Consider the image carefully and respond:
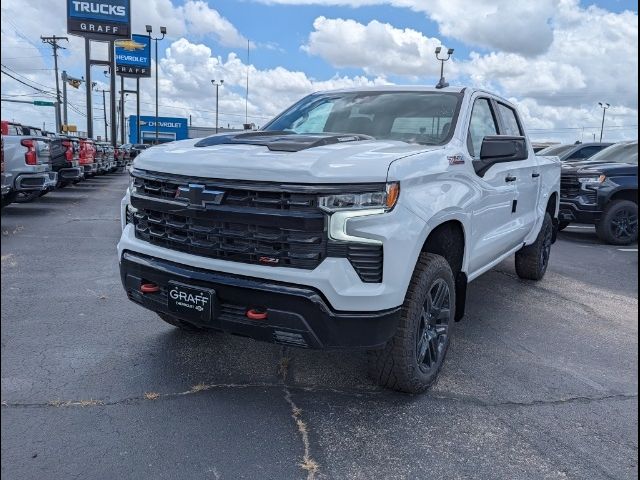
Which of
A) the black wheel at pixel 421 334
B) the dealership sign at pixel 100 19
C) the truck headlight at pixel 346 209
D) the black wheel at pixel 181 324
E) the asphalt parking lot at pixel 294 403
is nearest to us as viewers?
the asphalt parking lot at pixel 294 403

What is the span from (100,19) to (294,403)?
34.2 metres

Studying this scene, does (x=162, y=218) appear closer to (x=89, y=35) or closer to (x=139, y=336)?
(x=139, y=336)

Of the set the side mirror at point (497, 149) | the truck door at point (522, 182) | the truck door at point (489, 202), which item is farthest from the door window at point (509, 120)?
the side mirror at point (497, 149)

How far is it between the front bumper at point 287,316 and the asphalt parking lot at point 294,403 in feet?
1.67

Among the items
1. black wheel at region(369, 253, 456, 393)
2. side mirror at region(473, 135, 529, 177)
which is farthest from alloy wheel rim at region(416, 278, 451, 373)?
side mirror at region(473, 135, 529, 177)

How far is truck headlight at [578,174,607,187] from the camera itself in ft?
30.8

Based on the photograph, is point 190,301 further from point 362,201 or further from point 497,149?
point 497,149

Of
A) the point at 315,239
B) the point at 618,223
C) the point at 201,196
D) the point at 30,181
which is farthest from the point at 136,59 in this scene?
the point at 315,239

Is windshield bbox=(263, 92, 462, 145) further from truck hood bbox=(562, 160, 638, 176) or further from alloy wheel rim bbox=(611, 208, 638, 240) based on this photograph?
alloy wheel rim bbox=(611, 208, 638, 240)

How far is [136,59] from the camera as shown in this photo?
5241 centimetres

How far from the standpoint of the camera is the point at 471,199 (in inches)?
149

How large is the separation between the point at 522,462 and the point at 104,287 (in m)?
4.29

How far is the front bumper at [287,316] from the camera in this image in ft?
9.14

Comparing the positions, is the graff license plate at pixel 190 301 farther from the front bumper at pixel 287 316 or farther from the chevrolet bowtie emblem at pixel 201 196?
the chevrolet bowtie emblem at pixel 201 196
